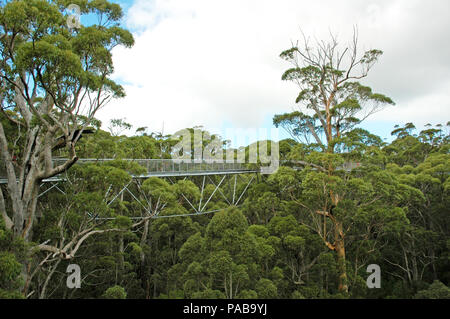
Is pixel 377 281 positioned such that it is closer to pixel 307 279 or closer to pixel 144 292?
pixel 307 279

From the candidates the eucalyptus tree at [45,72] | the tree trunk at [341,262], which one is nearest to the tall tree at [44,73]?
the eucalyptus tree at [45,72]

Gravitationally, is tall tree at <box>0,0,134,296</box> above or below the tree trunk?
above

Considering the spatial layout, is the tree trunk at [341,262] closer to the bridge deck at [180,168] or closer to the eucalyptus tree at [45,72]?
the bridge deck at [180,168]

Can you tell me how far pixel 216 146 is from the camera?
2917 cm

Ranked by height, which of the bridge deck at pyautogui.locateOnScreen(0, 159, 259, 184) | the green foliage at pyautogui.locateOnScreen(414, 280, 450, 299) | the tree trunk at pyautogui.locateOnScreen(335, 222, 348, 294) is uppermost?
the bridge deck at pyautogui.locateOnScreen(0, 159, 259, 184)

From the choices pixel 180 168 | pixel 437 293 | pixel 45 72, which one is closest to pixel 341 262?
pixel 437 293

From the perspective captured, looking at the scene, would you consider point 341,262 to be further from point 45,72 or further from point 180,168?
point 45,72

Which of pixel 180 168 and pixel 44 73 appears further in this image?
pixel 180 168

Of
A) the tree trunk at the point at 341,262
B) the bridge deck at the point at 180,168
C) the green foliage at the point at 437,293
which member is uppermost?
the bridge deck at the point at 180,168

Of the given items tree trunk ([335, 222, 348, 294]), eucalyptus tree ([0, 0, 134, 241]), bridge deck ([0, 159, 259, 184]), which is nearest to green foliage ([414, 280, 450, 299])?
tree trunk ([335, 222, 348, 294])

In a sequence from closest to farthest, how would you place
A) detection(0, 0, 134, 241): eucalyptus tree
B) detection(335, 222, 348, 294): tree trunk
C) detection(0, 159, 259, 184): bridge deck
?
detection(0, 0, 134, 241): eucalyptus tree
detection(335, 222, 348, 294): tree trunk
detection(0, 159, 259, 184): bridge deck

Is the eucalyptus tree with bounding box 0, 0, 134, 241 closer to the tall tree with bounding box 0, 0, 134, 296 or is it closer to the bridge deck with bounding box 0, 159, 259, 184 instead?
the tall tree with bounding box 0, 0, 134, 296

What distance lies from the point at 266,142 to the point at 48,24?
8337mm
